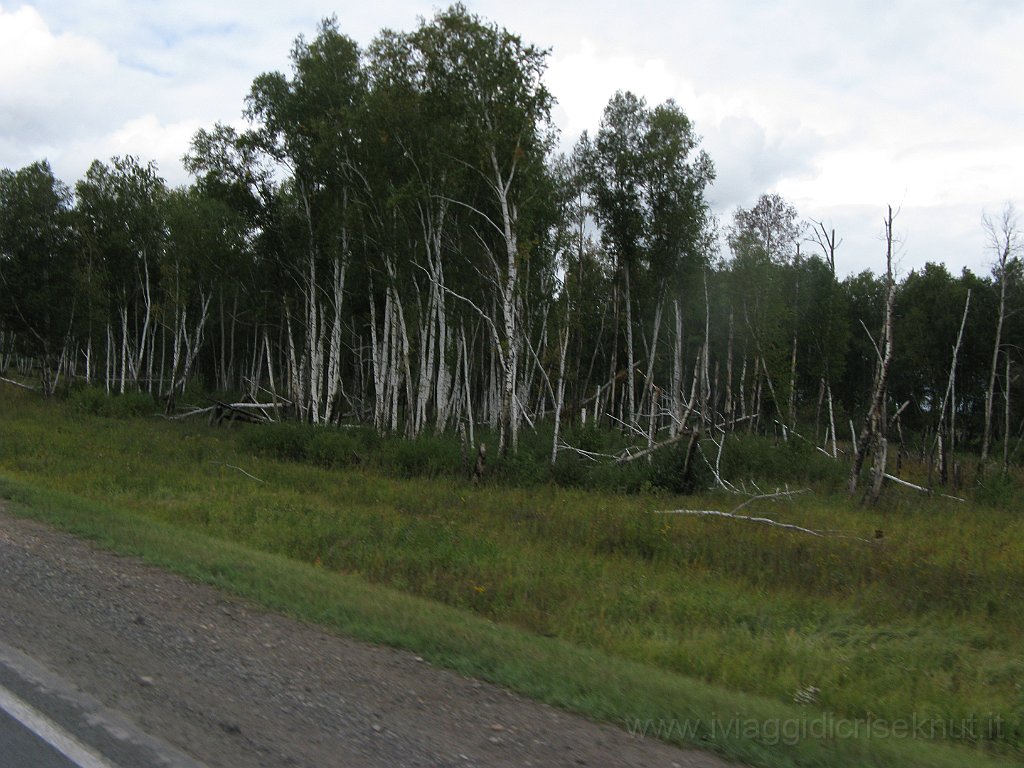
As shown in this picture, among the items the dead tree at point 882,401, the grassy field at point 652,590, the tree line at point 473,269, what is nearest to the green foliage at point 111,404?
the tree line at point 473,269

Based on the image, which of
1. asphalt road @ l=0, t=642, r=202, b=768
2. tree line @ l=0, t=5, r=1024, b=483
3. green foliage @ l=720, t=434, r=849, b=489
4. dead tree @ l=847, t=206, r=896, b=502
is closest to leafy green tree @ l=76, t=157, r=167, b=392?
tree line @ l=0, t=5, r=1024, b=483

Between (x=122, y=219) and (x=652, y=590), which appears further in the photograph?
(x=122, y=219)

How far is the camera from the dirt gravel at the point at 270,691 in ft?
15.7

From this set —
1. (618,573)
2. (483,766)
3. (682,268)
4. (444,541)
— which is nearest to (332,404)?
(682,268)

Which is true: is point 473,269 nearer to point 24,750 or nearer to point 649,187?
point 649,187

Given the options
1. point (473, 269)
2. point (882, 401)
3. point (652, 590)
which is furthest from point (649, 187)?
point (652, 590)

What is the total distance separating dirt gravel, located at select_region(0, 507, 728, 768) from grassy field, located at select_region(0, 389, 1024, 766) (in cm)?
39

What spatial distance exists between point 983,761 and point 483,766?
3342 mm

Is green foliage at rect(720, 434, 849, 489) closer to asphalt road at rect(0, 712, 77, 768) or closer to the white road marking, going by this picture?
the white road marking

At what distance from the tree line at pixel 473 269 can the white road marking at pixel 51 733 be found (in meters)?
16.1

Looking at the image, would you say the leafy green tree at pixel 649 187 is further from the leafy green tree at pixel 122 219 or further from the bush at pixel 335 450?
the leafy green tree at pixel 122 219

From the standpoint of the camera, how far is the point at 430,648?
6820mm

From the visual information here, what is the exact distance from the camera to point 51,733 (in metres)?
4.71

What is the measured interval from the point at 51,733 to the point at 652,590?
7.11 metres
